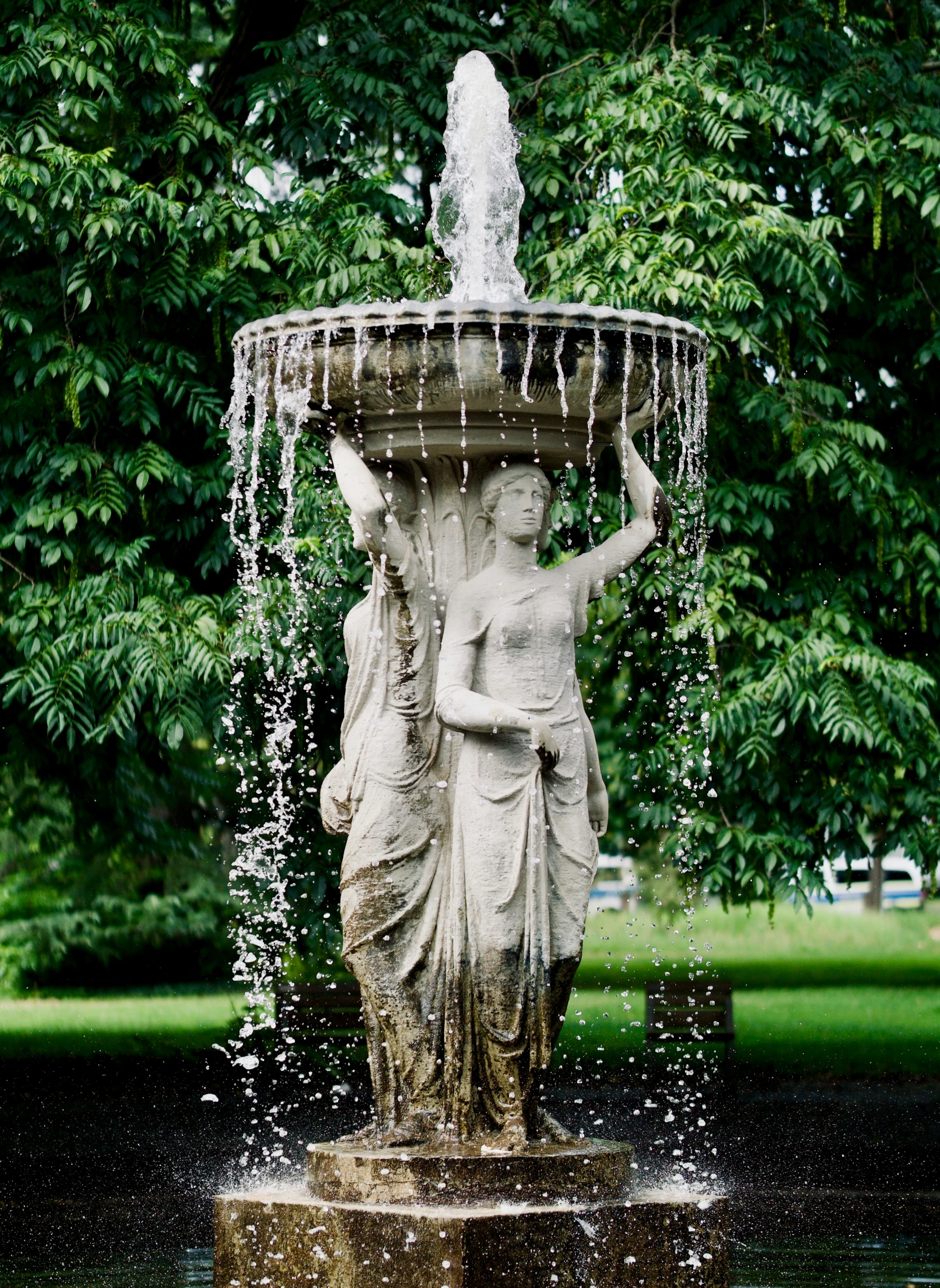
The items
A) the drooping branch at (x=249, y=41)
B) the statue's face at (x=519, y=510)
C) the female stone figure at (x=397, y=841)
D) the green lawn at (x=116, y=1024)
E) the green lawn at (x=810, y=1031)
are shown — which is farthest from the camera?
the green lawn at (x=116, y=1024)

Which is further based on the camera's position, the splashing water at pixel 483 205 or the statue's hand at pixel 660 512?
the splashing water at pixel 483 205

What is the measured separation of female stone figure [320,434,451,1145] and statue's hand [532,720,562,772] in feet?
1.39

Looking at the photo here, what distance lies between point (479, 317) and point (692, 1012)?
10.3m

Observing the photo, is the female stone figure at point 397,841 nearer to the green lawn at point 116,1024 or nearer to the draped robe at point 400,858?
the draped robe at point 400,858

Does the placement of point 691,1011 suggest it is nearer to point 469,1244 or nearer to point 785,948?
point 469,1244

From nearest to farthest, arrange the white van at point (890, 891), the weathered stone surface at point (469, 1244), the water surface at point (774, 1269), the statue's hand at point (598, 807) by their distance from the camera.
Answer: the weathered stone surface at point (469, 1244)
the statue's hand at point (598, 807)
the water surface at point (774, 1269)
the white van at point (890, 891)

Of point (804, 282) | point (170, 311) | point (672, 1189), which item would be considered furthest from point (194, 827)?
point (672, 1189)

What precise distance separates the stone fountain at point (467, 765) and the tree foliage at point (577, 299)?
381cm

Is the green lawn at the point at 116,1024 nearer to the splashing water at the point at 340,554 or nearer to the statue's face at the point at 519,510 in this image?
the splashing water at the point at 340,554

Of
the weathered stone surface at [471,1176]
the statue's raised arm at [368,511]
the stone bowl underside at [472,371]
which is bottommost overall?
the weathered stone surface at [471,1176]

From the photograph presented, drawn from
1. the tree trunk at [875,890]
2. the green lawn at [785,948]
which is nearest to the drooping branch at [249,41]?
the green lawn at [785,948]

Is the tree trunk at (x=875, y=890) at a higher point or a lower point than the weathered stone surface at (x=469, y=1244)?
lower

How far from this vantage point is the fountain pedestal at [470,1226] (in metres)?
5.40

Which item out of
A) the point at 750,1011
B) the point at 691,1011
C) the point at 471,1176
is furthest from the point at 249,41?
the point at 750,1011
